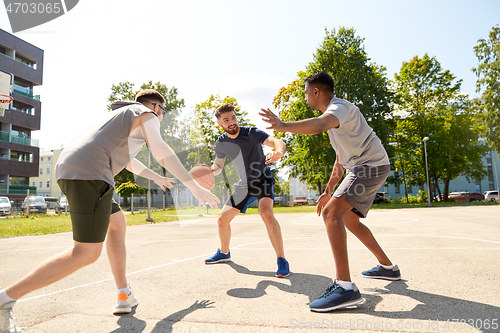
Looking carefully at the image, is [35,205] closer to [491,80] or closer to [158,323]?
[158,323]

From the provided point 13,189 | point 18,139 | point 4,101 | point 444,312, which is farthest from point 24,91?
point 444,312

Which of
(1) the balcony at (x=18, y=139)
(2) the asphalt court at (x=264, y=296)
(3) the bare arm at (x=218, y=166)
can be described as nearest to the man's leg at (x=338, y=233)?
(2) the asphalt court at (x=264, y=296)

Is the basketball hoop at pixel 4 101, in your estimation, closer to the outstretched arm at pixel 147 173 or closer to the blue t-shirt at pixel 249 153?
the blue t-shirt at pixel 249 153

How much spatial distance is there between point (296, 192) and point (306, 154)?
4905cm

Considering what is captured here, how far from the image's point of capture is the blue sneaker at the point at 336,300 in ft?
8.61

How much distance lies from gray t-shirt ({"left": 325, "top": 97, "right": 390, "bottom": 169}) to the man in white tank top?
4.92 ft

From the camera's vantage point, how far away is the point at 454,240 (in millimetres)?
6602

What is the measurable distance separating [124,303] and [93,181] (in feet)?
3.65

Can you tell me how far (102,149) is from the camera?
2.40 m

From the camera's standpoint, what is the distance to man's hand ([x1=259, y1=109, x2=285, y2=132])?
2.69 metres

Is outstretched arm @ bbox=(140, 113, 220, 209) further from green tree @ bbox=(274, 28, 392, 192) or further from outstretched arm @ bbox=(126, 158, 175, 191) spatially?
green tree @ bbox=(274, 28, 392, 192)

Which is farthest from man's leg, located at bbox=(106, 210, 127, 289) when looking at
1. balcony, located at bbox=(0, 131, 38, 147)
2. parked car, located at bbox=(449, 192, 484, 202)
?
parked car, located at bbox=(449, 192, 484, 202)

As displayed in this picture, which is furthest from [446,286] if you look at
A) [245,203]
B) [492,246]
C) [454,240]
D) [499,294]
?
[454,240]

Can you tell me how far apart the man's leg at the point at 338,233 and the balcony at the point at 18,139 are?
43.9 m
